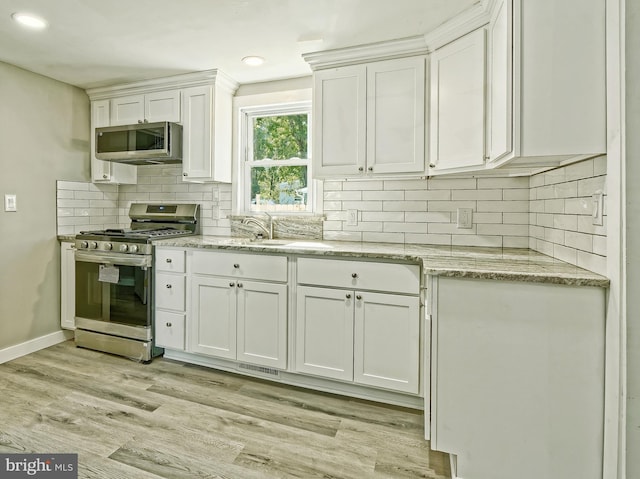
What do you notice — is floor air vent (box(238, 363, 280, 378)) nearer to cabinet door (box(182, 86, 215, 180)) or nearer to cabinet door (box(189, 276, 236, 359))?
cabinet door (box(189, 276, 236, 359))

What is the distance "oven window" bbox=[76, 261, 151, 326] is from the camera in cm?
272

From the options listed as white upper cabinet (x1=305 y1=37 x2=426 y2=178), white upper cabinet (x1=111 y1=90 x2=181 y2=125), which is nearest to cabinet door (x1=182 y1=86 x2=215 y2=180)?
white upper cabinet (x1=111 y1=90 x2=181 y2=125)

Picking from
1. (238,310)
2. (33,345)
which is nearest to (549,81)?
(238,310)

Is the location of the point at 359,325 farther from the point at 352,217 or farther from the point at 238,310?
the point at 352,217

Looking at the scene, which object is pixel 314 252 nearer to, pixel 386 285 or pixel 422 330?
pixel 386 285

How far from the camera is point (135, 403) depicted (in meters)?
2.14

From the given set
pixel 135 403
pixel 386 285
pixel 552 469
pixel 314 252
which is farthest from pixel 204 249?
pixel 552 469

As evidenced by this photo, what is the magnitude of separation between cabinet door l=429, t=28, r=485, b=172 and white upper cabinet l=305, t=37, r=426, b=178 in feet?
0.34

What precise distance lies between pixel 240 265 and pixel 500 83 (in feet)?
5.94

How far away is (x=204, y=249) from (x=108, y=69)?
1.68 metres

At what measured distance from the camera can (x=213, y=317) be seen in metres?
2.55

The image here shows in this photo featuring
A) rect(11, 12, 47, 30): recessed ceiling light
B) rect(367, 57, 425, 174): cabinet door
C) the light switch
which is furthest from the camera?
the light switch

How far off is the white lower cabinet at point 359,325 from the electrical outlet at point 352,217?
697 millimetres

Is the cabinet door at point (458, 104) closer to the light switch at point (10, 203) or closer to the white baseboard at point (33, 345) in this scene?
the light switch at point (10, 203)
